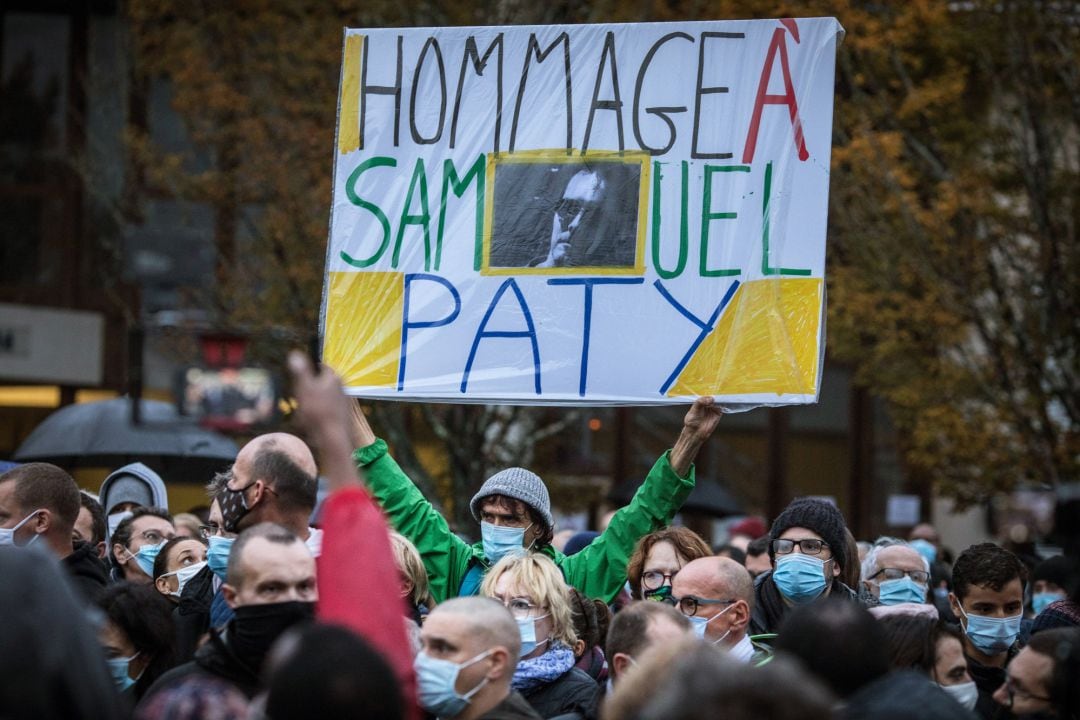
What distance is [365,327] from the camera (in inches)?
231

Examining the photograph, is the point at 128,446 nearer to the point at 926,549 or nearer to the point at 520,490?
the point at 926,549

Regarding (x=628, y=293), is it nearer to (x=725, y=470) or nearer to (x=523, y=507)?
(x=523, y=507)

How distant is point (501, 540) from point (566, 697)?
36.8 inches

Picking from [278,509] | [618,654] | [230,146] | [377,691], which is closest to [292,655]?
[377,691]

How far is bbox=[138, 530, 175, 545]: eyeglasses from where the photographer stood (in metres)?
7.17

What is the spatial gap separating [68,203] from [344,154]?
53.3 ft

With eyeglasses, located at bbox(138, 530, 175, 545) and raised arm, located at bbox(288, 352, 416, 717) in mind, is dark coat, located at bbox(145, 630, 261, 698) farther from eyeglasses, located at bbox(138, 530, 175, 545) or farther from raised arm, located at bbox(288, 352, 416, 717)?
eyeglasses, located at bbox(138, 530, 175, 545)

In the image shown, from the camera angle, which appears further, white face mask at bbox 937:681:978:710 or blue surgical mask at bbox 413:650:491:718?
white face mask at bbox 937:681:978:710

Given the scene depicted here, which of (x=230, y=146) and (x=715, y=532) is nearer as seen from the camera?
(x=230, y=146)

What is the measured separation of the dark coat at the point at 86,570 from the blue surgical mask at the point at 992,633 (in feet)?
10.8

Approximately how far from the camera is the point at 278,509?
196 inches

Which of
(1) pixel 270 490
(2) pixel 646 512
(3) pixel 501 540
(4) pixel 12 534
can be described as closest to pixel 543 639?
(3) pixel 501 540

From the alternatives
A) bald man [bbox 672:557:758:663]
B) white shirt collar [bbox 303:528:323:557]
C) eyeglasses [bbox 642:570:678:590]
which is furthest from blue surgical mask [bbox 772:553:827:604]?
white shirt collar [bbox 303:528:323:557]

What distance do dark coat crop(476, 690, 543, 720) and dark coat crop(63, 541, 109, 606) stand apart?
1934 mm
